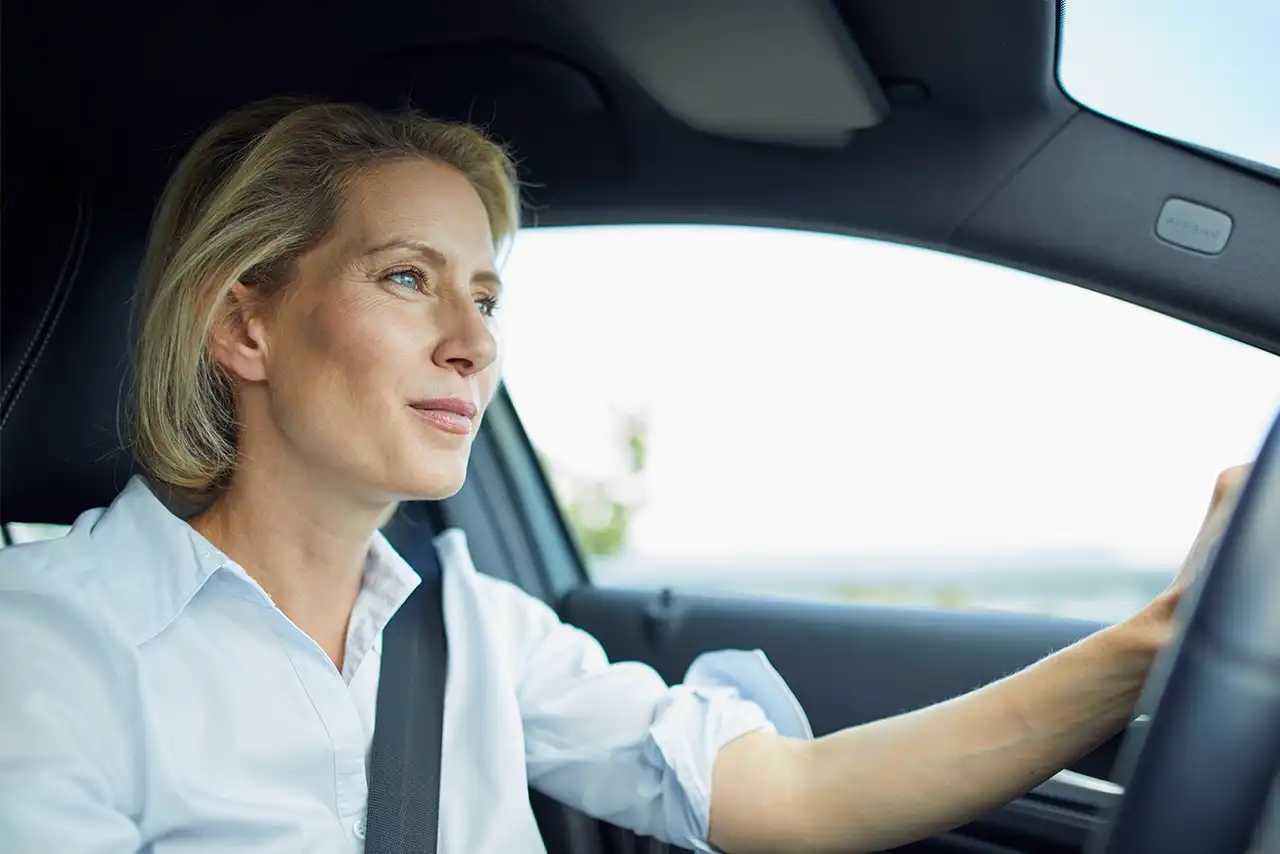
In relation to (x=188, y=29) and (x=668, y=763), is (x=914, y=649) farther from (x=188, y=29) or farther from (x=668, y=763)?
(x=188, y=29)

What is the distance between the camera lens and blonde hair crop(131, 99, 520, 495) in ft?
4.79

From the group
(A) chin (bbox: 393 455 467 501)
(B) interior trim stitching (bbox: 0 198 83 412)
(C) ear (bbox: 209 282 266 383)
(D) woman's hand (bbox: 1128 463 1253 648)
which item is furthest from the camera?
(B) interior trim stitching (bbox: 0 198 83 412)

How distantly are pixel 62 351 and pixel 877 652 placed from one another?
1312mm

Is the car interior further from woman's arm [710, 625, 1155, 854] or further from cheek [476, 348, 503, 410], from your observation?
cheek [476, 348, 503, 410]

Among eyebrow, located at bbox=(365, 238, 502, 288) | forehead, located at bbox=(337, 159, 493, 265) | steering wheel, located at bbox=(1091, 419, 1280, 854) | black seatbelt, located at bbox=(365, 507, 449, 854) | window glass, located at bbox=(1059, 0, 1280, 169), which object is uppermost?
window glass, located at bbox=(1059, 0, 1280, 169)

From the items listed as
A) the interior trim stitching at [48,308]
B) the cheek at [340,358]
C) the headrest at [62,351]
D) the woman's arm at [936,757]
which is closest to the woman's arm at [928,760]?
the woman's arm at [936,757]

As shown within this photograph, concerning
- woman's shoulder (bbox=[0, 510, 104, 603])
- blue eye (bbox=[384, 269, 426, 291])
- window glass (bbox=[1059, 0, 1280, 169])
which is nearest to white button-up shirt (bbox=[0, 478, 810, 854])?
woman's shoulder (bbox=[0, 510, 104, 603])

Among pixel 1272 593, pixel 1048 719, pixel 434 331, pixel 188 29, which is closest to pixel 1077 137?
pixel 1048 719

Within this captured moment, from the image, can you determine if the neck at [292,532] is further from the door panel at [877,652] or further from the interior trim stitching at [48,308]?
the door panel at [877,652]

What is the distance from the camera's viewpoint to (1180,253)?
1412mm

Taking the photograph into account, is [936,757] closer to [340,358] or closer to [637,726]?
[637,726]

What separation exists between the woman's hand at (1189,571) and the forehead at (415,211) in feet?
2.94

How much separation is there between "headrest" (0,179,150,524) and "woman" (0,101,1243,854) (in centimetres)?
12

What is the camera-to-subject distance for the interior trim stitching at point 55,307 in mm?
1564
